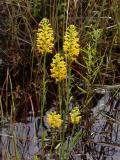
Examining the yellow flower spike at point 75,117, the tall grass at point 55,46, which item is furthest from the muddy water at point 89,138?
the yellow flower spike at point 75,117

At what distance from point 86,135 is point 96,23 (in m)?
0.74

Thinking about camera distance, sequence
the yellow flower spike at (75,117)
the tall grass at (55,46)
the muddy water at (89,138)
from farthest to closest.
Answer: the tall grass at (55,46), the muddy water at (89,138), the yellow flower spike at (75,117)

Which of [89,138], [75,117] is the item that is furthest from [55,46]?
[75,117]

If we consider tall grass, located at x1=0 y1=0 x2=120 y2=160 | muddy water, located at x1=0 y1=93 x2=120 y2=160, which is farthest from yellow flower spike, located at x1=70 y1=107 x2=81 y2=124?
tall grass, located at x1=0 y1=0 x2=120 y2=160

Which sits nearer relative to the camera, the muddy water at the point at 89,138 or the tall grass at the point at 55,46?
the muddy water at the point at 89,138

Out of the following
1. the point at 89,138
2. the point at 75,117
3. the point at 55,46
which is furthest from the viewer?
the point at 55,46

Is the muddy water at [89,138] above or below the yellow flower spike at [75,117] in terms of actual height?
below

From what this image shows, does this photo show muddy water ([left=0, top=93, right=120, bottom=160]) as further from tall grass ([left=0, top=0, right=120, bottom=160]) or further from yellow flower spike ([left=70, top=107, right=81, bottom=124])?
yellow flower spike ([left=70, top=107, right=81, bottom=124])

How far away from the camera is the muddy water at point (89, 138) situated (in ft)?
6.45

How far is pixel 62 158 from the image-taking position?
1.73 meters

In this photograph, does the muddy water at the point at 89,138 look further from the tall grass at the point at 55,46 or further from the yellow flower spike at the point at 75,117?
the yellow flower spike at the point at 75,117

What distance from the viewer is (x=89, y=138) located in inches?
81.7

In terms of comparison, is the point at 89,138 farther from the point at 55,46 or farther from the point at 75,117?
the point at 55,46

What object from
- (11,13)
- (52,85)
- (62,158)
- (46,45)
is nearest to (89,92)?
(52,85)
